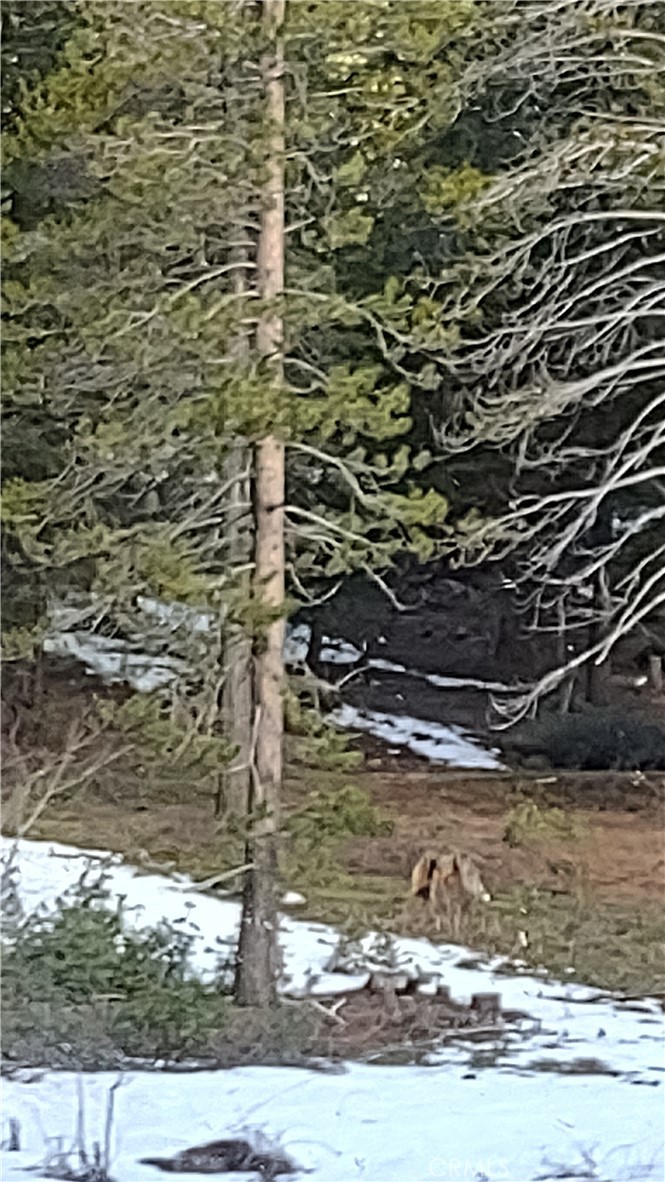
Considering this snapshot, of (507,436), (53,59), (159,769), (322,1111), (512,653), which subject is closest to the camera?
(322,1111)

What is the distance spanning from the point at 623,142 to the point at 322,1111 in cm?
188

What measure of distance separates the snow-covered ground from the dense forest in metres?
0.17

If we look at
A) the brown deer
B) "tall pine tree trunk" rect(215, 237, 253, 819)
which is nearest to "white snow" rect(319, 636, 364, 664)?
"tall pine tree trunk" rect(215, 237, 253, 819)

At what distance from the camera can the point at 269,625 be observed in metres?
2.59

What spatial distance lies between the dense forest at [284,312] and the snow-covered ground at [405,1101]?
0.17 meters

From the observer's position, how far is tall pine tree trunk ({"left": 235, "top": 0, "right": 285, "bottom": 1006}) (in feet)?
8.27

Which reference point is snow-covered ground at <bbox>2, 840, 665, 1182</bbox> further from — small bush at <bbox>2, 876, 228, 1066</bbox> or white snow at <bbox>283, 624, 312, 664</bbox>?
white snow at <bbox>283, 624, 312, 664</bbox>

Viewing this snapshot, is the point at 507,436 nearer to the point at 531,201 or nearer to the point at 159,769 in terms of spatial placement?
the point at 531,201

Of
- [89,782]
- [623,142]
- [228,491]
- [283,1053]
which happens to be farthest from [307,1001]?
[623,142]

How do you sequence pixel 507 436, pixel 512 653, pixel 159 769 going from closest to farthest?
pixel 159 769 → pixel 507 436 → pixel 512 653

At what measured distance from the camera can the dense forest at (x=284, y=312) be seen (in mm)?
2516

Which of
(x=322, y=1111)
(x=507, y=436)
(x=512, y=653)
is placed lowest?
(x=322, y=1111)

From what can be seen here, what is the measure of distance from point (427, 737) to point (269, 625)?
2.74ft

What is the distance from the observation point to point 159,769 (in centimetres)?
280
